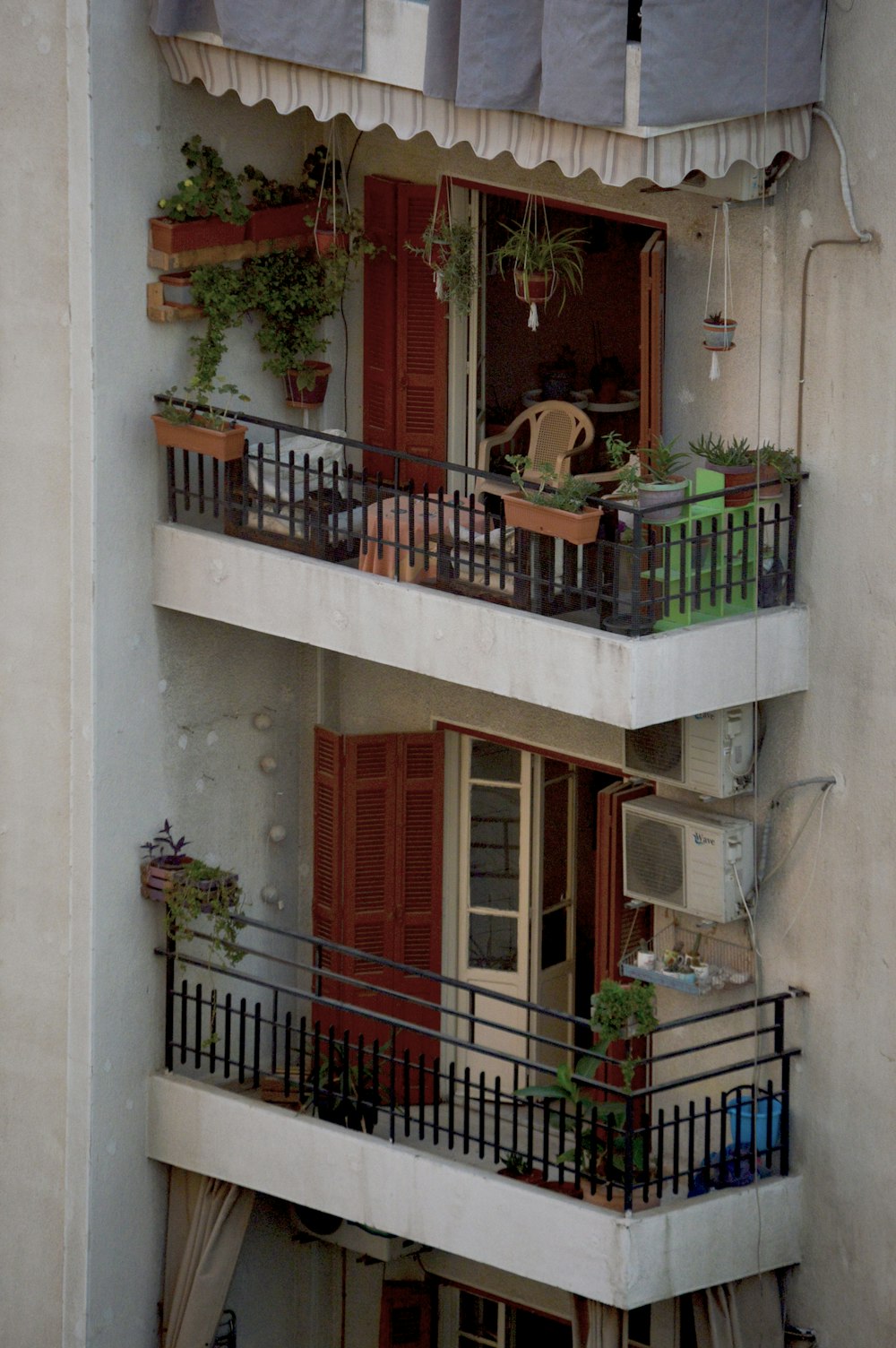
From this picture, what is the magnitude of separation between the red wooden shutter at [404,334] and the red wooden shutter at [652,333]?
5.11 feet

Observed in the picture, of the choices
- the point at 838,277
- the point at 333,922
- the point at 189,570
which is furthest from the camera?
the point at 333,922

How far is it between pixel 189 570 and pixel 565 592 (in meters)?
2.30

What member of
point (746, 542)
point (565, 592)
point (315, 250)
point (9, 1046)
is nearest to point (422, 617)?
point (565, 592)

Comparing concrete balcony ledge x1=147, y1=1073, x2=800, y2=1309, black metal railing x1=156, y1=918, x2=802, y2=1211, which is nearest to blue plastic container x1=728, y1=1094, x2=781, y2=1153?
black metal railing x1=156, y1=918, x2=802, y2=1211

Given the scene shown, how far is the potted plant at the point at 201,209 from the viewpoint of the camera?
45.3 feet

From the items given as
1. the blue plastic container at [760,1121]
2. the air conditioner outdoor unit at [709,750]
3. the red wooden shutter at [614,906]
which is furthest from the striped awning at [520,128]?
the blue plastic container at [760,1121]

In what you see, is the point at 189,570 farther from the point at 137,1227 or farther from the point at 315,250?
the point at 137,1227

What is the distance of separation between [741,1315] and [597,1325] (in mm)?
826

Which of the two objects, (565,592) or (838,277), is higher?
(838,277)

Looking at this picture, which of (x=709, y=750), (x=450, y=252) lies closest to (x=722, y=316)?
(x=450, y=252)

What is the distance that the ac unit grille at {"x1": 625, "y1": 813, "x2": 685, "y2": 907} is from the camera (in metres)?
13.6

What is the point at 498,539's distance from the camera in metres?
13.4

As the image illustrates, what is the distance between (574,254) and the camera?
14.5 metres

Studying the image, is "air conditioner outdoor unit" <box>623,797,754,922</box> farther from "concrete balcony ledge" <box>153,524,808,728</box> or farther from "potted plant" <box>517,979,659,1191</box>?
"concrete balcony ledge" <box>153,524,808,728</box>
